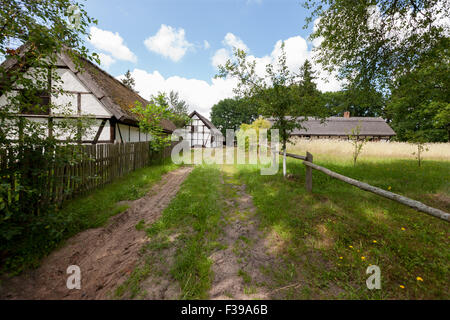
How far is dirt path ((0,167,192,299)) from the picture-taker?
1.88m

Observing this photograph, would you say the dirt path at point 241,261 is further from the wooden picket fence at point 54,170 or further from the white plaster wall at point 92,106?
the white plaster wall at point 92,106

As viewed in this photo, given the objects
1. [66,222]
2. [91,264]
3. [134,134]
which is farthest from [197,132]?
[91,264]

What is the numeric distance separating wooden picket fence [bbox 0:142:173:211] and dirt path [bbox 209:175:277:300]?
2.80m

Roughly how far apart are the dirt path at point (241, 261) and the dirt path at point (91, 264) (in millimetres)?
1216

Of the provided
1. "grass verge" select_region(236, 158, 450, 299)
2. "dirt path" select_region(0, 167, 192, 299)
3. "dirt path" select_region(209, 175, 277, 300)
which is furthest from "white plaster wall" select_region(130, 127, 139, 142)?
"dirt path" select_region(209, 175, 277, 300)

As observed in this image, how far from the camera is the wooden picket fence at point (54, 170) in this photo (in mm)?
2818

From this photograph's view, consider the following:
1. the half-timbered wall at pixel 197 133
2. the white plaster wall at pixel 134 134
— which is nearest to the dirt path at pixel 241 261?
the white plaster wall at pixel 134 134

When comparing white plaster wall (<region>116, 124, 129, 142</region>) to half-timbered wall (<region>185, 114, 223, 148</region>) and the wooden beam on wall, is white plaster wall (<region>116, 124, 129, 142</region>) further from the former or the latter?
half-timbered wall (<region>185, 114, 223, 148</region>)

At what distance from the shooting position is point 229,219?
368 cm

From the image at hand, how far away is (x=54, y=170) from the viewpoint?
3.47m
